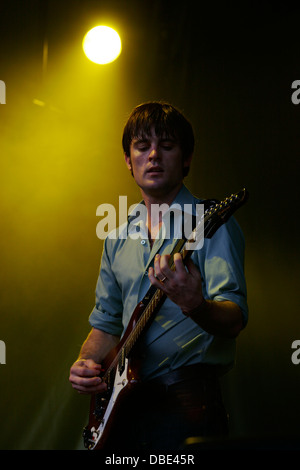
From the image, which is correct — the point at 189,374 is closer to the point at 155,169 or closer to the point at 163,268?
the point at 163,268

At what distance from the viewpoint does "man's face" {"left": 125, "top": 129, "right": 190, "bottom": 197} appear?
1693 mm

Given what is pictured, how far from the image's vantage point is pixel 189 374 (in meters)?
1.38

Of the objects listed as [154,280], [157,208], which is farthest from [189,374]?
[157,208]

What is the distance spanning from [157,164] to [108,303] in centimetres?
55

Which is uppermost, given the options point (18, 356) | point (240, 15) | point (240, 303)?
point (240, 15)

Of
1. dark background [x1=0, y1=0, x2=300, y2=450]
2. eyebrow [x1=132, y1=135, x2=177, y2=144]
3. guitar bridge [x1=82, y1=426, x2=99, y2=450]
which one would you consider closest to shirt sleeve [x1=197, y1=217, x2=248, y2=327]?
eyebrow [x1=132, y1=135, x2=177, y2=144]

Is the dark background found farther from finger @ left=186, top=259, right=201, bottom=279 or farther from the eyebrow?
finger @ left=186, top=259, right=201, bottom=279

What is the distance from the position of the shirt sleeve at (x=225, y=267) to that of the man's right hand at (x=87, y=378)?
1.51ft

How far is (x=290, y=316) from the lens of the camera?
7.45ft

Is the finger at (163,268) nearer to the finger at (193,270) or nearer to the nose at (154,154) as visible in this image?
the finger at (193,270)

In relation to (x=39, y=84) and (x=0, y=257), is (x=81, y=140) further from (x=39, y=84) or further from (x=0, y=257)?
(x=0, y=257)

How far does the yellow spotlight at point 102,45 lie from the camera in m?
2.62
